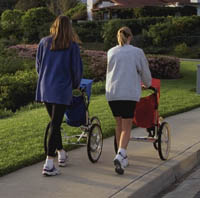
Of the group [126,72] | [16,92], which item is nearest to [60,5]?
[16,92]

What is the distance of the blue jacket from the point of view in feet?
21.2

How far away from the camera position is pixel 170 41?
40.1 m

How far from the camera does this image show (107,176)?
6684 millimetres

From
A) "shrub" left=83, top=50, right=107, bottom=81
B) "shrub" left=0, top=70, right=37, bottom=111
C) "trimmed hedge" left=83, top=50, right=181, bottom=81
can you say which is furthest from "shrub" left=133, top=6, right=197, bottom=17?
"shrub" left=0, top=70, right=37, bottom=111

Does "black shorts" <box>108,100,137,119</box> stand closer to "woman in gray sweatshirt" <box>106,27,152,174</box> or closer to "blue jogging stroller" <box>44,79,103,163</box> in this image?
"woman in gray sweatshirt" <box>106,27,152,174</box>

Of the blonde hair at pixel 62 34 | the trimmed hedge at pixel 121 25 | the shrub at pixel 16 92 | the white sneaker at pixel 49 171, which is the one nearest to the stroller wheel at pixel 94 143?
the white sneaker at pixel 49 171

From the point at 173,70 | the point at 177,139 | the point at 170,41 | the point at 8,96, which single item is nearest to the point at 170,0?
the point at 170,41

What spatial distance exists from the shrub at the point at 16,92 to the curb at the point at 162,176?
24.5 feet

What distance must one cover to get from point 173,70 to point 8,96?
7182 mm

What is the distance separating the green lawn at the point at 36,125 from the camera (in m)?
7.45

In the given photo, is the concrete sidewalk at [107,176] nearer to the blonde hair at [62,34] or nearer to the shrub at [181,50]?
the blonde hair at [62,34]

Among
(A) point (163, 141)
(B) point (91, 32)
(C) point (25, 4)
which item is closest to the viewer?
(A) point (163, 141)

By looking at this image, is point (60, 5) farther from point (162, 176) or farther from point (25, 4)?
point (162, 176)

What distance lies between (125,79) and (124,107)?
34 centimetres
